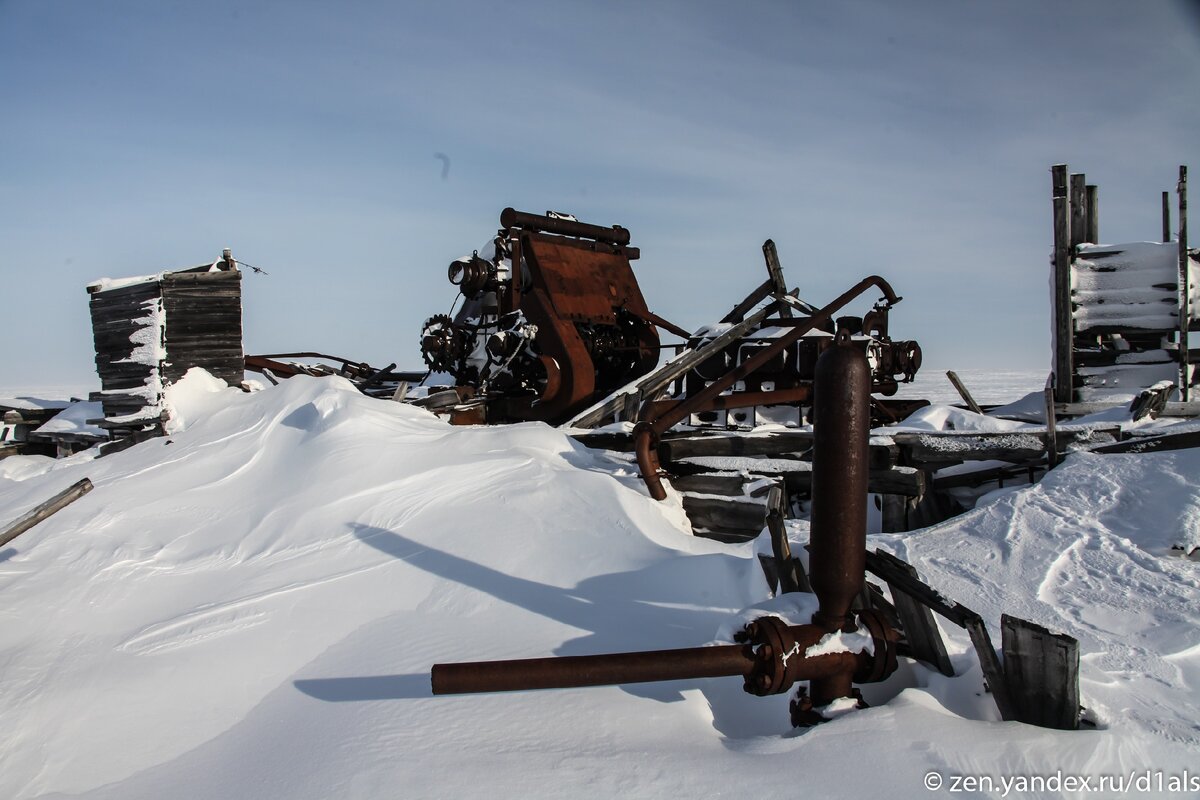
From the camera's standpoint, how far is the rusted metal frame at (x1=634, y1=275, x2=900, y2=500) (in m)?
6.12

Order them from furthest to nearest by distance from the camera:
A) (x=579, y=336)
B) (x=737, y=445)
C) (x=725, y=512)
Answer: (x=579, y=336), (x=737, y=445), (x=725, y=512)

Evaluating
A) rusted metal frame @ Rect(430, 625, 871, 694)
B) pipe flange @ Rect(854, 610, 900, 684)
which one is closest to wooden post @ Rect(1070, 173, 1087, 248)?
pipe flange @ Rect(854, 610, 900, 684)

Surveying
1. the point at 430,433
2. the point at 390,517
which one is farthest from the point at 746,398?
the point at 390,517

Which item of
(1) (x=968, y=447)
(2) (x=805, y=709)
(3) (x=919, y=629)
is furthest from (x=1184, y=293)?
(2) (x=805, y=709)

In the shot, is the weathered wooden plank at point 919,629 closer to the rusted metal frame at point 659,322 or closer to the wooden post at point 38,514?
the wooden post at point 38,514

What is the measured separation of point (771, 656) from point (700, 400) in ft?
13.1

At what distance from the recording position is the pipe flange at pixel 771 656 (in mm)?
2809

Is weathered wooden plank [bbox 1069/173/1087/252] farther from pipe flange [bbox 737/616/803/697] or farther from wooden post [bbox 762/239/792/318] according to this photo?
pipe flange [bbox 737/616/803/697]

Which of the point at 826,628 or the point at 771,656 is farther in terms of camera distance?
the point at 826,628

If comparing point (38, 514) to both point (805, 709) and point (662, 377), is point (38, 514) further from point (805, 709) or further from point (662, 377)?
point (662, 377)

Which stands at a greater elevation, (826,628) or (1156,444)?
(1156,444)

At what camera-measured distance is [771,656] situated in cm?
281

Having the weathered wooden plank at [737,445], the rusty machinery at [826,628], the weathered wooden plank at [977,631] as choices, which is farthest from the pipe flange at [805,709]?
the weathered wooden plank at [737,445]

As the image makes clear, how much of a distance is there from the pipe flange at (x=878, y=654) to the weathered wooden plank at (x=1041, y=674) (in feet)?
1.22
